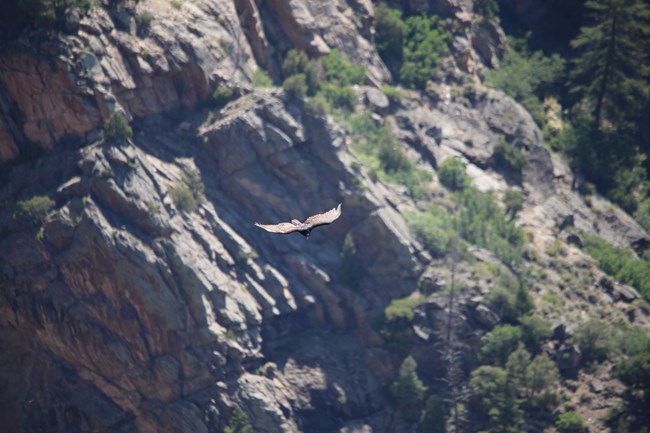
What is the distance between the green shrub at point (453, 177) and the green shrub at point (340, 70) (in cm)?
933

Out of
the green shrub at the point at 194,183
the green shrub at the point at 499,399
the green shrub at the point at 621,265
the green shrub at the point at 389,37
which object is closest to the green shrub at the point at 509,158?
the green shrub at the point at 621,265

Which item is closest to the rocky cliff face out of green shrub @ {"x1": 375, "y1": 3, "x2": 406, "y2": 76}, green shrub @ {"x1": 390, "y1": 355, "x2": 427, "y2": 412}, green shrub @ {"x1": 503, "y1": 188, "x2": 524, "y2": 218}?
green shrub @ {"x1": 390, "y1": 355, "x2": 427, "y2": 412}

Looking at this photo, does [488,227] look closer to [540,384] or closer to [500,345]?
[500,345]

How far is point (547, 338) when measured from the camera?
70125mm

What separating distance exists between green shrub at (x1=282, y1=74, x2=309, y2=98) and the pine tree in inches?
1085

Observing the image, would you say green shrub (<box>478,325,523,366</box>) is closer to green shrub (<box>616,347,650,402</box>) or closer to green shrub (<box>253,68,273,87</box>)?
green shrub (<box>616,347,650,402</box>)

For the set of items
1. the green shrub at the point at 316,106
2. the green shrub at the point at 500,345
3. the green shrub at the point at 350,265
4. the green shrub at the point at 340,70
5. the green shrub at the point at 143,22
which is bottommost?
the green shrub at the point at 500,345

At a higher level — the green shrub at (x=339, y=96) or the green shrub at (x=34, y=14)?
the green shrub at (x=34, y=14)

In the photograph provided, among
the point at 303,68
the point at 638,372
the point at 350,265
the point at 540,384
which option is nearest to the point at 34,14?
the point at 303,68

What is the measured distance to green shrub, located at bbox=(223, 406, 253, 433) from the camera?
64938 millimetres

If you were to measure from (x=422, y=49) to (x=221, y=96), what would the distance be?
73.8 ft

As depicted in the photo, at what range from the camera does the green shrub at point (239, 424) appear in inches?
2557

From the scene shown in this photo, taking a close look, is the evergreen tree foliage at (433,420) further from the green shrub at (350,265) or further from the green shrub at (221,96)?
the green shrub at (221,96)

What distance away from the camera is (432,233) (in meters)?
73.1
